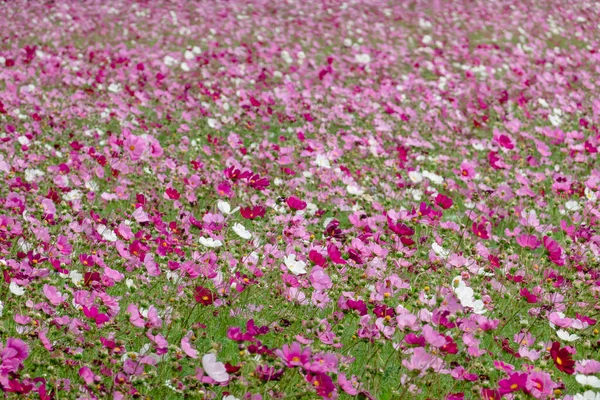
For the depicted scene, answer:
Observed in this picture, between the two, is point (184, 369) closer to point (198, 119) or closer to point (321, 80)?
point (198, 119)

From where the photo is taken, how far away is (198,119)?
6.58m

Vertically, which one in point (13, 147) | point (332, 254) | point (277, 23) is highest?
point (332, 254)

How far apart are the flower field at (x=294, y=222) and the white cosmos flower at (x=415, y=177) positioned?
0.03 metres

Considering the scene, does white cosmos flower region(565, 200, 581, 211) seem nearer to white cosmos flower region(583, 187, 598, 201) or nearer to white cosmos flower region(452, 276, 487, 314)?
white cosmos flower region(583, 187, 598, 201)

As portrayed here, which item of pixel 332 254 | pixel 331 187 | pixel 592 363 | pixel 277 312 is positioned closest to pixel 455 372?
pixel 592 363

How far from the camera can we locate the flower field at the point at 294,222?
2584 mm

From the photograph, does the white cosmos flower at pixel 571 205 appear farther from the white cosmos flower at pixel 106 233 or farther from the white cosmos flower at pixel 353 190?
the white cosmos flower at pixel 106 233

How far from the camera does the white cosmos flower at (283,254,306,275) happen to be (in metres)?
3.07

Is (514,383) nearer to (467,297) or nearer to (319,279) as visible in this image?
(467,297)

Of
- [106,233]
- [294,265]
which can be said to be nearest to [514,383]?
[294,265]

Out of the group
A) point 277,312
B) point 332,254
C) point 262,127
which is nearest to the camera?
point 332,254

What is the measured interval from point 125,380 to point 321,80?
19.9ft

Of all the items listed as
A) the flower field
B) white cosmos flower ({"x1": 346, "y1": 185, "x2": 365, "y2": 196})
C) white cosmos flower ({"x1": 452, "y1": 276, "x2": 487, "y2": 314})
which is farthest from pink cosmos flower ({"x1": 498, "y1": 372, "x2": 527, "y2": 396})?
white cosmos flower ({"x1": 346, "y1": 185, "x2": 365, "y2": 196})

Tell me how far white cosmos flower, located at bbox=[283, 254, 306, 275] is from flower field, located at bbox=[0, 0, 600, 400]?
1cm
